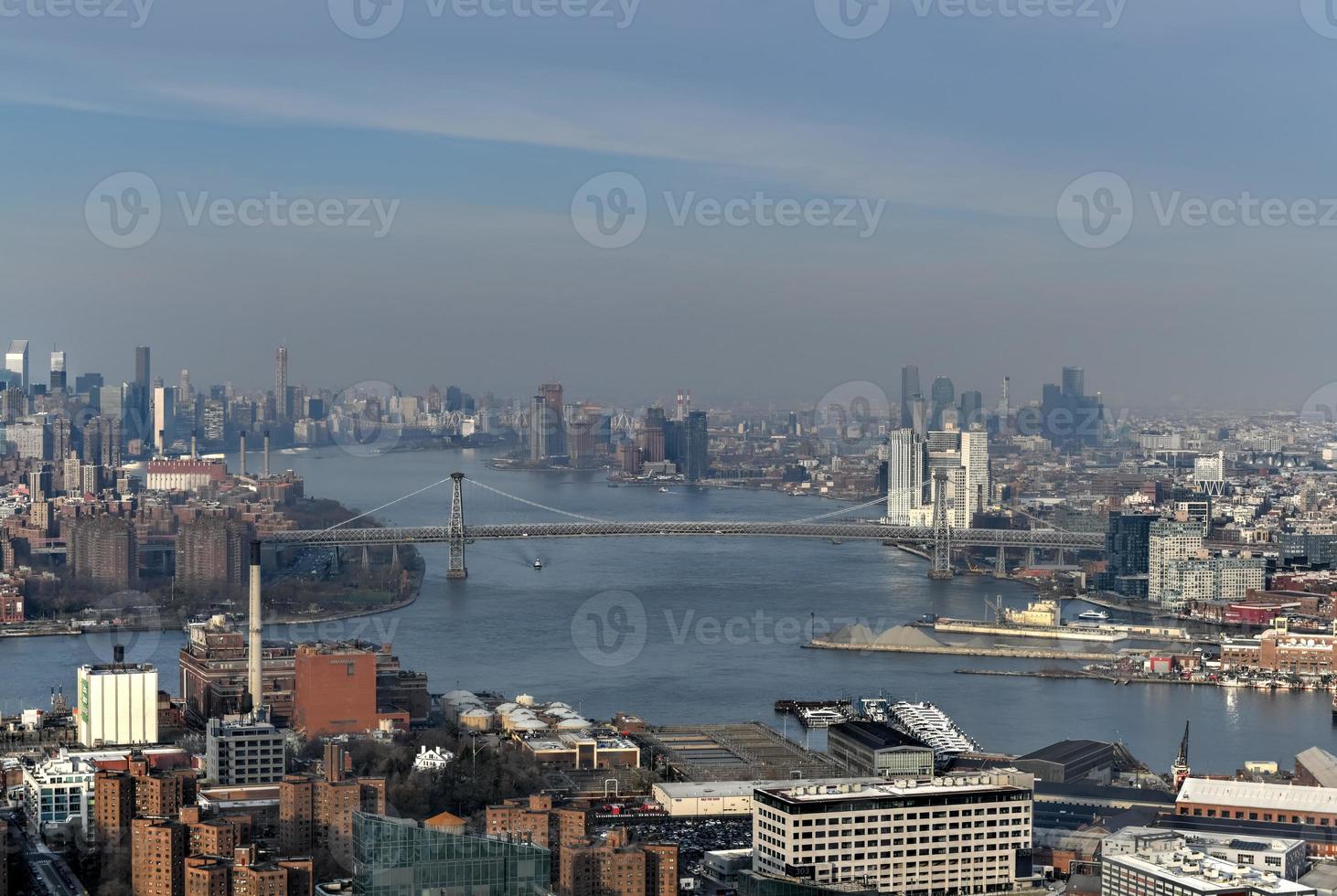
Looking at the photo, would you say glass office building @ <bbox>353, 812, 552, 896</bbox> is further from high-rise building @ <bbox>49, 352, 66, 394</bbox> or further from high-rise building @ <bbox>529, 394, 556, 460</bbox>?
high-rise building @ <bbox>529, 394, 556, 460</bbox>

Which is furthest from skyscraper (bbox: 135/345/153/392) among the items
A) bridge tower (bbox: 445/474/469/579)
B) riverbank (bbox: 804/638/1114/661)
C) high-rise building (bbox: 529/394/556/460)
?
riverbank (bbox: 804/638/1114/661)

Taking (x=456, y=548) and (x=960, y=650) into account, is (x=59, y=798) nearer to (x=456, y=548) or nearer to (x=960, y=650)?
(x=960, y=650)

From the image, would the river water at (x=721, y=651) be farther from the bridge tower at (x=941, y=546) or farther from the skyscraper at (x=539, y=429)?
the skyscraper at (x=539, y=429)

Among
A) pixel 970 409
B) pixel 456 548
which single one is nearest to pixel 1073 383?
pixel 970 409

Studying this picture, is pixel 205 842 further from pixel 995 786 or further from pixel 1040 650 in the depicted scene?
pixel 1040 650

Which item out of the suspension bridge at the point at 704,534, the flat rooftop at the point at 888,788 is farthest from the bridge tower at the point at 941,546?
the flat rooftop at the point at 888,788

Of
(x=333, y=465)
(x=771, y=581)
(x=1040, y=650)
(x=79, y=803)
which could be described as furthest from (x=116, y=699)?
(x=333, y=465)
